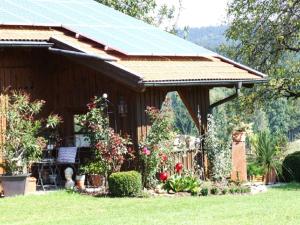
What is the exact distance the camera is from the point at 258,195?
13617mm

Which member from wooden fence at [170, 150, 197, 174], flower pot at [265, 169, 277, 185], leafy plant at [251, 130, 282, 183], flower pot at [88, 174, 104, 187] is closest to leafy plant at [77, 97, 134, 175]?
flower pot at [88, 174, 104, 187]

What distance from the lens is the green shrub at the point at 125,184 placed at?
42.2 ft

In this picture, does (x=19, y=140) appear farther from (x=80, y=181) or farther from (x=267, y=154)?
(x=267, y=154)

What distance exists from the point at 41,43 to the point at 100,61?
1544mm

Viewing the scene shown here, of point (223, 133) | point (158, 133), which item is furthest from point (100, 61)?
point (223, 133)

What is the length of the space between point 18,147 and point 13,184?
0.82 m

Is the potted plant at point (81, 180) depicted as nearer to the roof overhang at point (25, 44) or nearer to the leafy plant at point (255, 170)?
the roof overhang at point (25, 44)

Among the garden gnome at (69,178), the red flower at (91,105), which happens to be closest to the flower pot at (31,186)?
the garden gnome at (69,178)

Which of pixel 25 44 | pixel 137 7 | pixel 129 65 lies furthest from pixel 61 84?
pixel 137 7

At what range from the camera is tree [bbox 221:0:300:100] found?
2327 cm

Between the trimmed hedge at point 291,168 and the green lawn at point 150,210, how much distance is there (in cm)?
428

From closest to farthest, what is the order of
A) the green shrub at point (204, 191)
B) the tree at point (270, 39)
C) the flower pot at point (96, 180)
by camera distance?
1. the green shrub at point (204, 191)
2. the flower pot at point (96, 180)
3. the tree at point (270, 39)

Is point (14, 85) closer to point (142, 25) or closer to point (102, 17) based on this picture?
point (102, 17)

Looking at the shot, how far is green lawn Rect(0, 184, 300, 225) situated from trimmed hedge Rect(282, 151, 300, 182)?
428 centimetres
